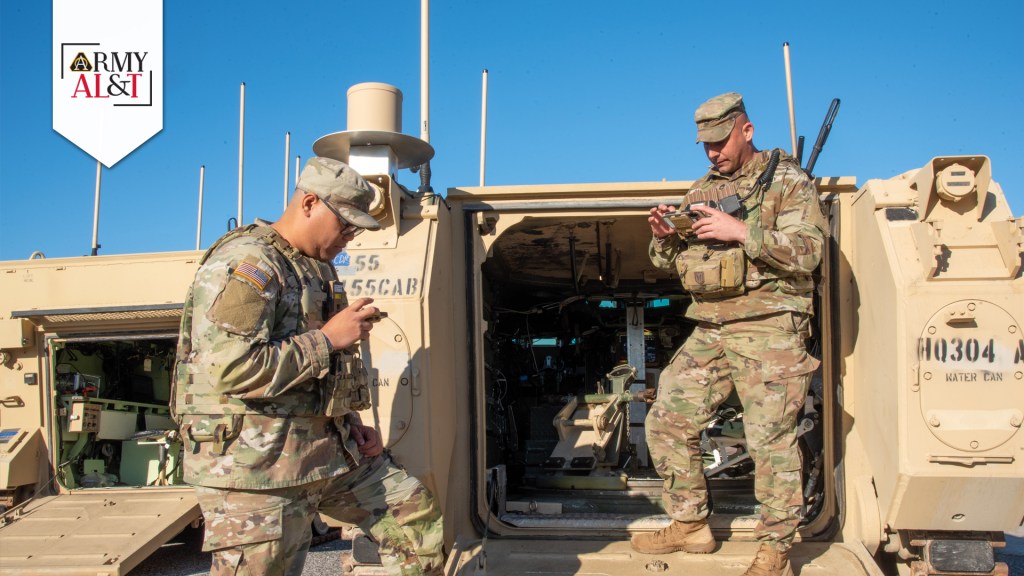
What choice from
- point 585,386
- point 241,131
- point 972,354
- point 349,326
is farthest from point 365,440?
point 241,131

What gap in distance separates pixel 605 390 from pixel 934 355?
13.7 ft

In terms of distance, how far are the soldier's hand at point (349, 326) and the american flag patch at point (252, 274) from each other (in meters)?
0.25

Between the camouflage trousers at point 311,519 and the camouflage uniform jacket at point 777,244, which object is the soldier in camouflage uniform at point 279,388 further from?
the camouflage uniform jacket at point 777,244

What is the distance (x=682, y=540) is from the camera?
387cm

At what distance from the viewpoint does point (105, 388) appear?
7027mm

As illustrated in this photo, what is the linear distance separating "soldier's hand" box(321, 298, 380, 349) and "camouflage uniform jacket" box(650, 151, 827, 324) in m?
1.70

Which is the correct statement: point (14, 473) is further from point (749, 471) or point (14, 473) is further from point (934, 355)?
point (934, 355)

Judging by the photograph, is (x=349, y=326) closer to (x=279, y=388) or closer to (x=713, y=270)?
(x=279, y=388)

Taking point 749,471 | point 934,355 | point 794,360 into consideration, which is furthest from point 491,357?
point 934,355

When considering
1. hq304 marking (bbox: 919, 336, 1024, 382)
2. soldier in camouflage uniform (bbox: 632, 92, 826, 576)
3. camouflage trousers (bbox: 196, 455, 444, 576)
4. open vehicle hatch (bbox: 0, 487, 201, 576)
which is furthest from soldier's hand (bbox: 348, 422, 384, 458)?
open vehicle hatch (bbox: 0, 487, 201, 576)

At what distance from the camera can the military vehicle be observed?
3398 mm

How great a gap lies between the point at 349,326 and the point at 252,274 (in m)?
0.34

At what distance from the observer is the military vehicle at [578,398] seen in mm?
3398

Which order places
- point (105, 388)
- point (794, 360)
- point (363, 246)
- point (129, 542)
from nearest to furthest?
point (794, 360)
point (363, 246)
point (129, 542)
point (105, 388)
